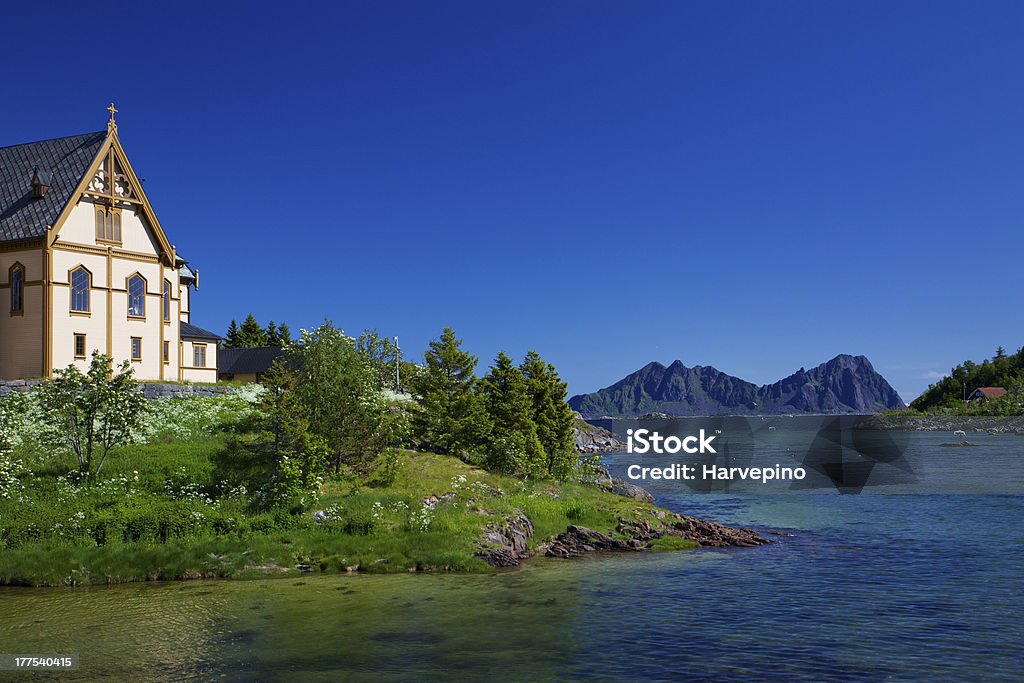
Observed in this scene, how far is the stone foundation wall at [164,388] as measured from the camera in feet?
165

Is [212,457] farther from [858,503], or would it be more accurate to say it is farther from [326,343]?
[858,503]

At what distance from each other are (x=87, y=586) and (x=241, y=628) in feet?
29.8

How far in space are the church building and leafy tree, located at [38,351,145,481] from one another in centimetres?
1678

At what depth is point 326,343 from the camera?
40438mm

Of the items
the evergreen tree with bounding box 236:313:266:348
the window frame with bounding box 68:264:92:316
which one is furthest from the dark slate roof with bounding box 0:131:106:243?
the evergreen tree with bounding box 236:313:266:348

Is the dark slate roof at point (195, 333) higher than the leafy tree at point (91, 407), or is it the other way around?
the dark slate roof at point (195, 333)

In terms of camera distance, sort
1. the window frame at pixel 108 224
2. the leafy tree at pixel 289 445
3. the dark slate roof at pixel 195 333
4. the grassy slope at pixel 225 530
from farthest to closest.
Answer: the dark slate roof at pixel 195 333 → the window frame at pixel 108 224 → the leafy tree at pixel 289 445 → the grassy slope at pixel 225 530

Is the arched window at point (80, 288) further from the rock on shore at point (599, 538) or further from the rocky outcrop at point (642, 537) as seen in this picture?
the rocky outcrop at point (642, 537)

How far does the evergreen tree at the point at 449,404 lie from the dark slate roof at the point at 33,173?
2654 centimetres

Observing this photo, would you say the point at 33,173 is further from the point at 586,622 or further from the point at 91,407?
the point at 586,622

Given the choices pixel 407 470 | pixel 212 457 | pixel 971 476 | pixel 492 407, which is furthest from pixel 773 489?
pixel 212 457

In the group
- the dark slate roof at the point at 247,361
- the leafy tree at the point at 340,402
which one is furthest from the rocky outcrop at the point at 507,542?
the dark slate roof at the point at 247,361

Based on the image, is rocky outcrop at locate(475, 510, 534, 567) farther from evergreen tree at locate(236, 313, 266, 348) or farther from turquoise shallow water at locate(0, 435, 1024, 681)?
evergreen tree at locate(236, 313, 266, 348)

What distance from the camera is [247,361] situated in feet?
305
